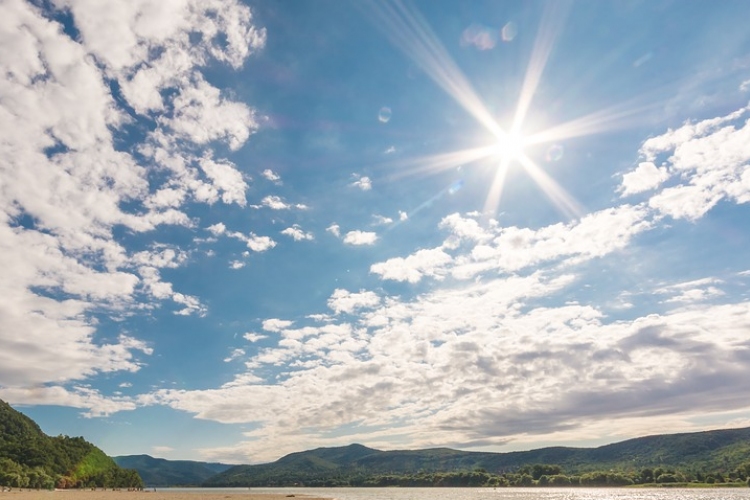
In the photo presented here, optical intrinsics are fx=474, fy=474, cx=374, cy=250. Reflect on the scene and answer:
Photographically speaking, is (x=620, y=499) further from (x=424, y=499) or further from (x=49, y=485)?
(x=49, y=485)

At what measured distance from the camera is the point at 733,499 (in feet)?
406

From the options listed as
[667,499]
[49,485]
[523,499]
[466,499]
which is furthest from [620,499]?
[49,485]

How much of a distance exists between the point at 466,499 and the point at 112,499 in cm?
11275

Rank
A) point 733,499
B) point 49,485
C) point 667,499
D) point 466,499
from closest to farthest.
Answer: point 733,499, point 667,499, point 466,499, point 49,485

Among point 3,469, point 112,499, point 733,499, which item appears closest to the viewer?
point 733,499

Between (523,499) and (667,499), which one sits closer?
(667,499)

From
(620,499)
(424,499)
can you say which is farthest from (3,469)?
(620,499)

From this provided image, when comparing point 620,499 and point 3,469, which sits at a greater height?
point 3,469

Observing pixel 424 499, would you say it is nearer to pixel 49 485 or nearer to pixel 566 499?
pixel 566 499

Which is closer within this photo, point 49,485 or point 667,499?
point 667,499

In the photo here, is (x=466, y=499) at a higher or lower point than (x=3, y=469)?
lower

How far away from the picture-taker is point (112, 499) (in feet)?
479

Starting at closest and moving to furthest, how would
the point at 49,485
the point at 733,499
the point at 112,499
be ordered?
the point at 733,499, the point at 112,499, the point at 49,485

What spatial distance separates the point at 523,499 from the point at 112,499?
12897 centimetres
